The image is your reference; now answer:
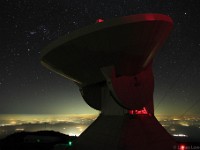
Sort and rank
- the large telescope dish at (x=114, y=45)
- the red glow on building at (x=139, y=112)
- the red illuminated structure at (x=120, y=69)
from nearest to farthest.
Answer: the large telescope dish at (x=114, y=45)
the red illuminated structure at (x=120, y=69)
the red glow on building at (x=139, y=112)

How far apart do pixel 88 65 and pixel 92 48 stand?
1.74 meters

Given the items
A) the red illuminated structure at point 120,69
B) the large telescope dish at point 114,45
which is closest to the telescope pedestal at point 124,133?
the red illuminated structure at point 120,69

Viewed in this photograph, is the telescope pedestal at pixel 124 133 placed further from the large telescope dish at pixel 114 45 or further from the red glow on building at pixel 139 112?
the large telescope dish at pixel 114 45

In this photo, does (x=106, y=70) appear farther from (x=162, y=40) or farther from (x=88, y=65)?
(x=162, y=40)

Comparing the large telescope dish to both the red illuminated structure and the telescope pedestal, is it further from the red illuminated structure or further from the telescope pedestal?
the telescope pedestal

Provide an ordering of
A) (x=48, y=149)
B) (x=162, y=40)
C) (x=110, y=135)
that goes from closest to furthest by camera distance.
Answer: (x=162, y=40) < (x=110, y=135) < (x=48, y=149)

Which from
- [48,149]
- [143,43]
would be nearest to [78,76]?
[143,43]

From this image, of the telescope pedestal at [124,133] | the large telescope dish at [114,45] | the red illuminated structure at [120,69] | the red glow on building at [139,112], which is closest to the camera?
the large telescope dish at [114,45]

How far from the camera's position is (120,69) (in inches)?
520

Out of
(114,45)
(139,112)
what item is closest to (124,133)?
(139,112)

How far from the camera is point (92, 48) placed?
12.4m

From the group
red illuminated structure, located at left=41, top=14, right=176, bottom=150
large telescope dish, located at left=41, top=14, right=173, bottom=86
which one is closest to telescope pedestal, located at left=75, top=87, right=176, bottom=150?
red illuminated structure, located at left=41, top=14, right=176, bottom=150

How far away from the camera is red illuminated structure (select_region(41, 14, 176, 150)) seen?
1158cm

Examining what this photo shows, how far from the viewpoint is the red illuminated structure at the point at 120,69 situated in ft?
38.0
